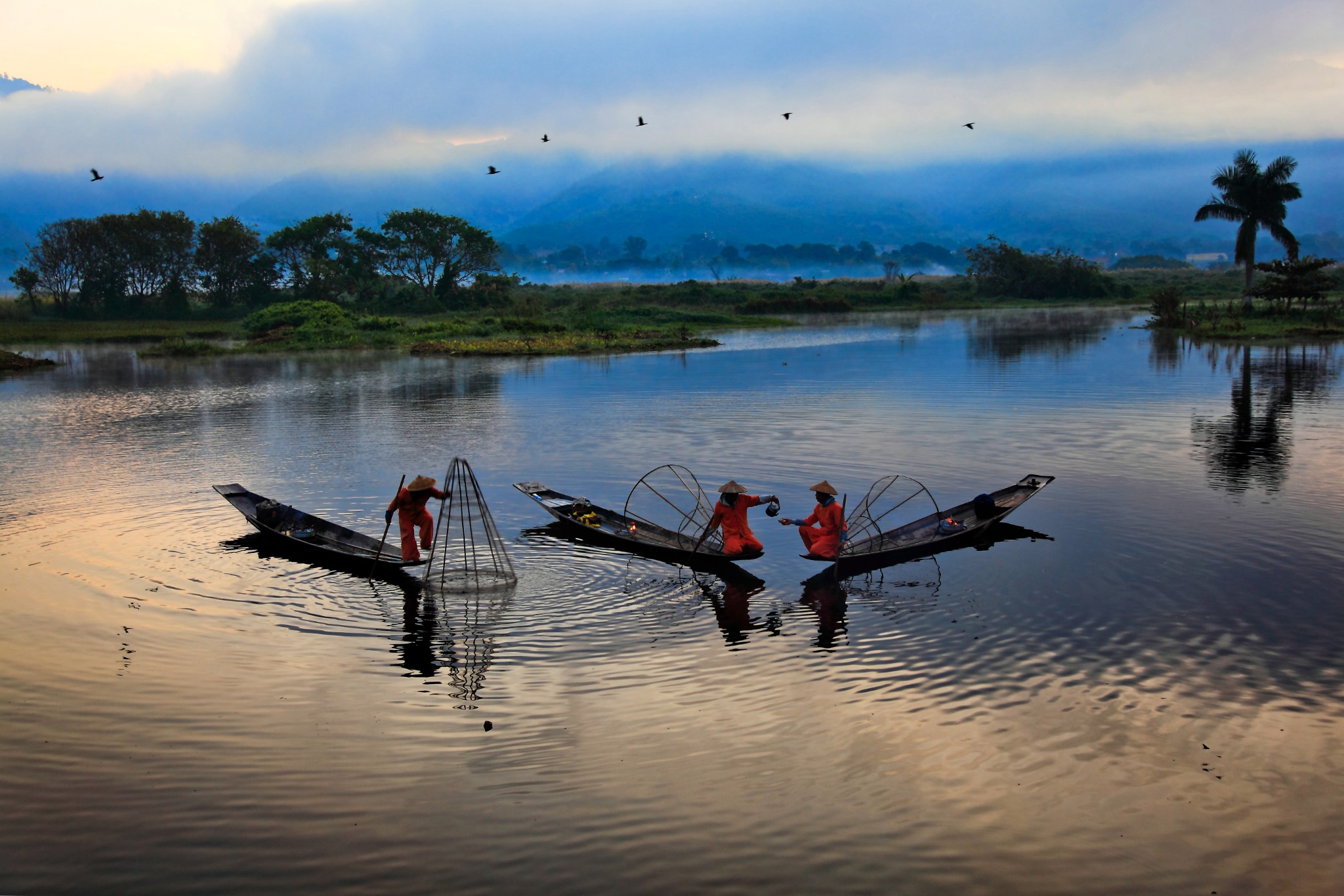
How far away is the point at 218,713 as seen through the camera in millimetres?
7996

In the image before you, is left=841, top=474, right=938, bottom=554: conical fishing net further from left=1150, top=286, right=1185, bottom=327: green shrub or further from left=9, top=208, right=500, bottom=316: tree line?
left=9, top=208, right=500, bottom=316: tree line

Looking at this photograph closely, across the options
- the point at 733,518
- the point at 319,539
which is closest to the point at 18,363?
the point at 319,539

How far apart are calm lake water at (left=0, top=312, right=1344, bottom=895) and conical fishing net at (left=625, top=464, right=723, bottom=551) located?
559 millimetres

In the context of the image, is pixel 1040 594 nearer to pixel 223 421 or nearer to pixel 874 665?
pixel 874 665

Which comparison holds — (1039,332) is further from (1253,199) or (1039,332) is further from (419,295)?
(419,295)

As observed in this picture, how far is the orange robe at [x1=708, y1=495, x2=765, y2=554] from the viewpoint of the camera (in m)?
11.3

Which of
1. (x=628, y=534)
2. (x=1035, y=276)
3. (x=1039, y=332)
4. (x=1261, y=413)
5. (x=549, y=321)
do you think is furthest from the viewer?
(x=1035, y=276)

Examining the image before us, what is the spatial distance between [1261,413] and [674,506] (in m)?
16.6

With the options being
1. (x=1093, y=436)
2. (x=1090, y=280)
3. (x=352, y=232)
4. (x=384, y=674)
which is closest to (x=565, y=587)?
(x=384, y=674)

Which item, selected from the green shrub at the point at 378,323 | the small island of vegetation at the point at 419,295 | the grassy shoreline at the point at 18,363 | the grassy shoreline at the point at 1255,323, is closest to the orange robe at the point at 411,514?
the small island of vegetation at the point at 419,295

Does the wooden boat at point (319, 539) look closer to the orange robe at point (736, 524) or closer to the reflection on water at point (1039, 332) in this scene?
the orange robe at point (736, 524)

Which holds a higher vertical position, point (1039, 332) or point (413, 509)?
point (1039, 332)

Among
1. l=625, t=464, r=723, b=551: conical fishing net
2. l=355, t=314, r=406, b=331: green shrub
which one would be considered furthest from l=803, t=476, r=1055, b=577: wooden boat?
l=355, t=314, r=406, b=331: green shrub

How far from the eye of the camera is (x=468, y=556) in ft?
41.6
